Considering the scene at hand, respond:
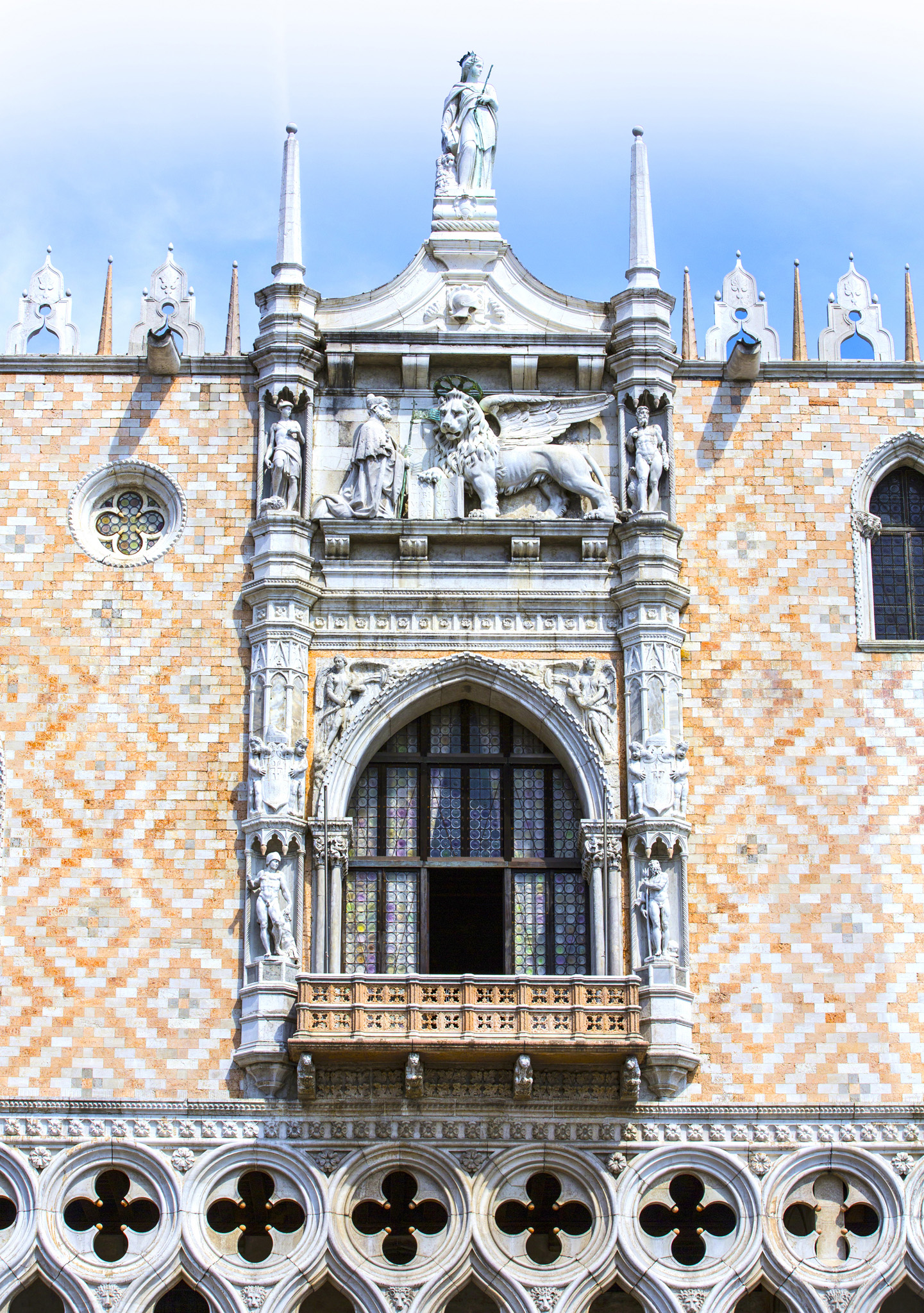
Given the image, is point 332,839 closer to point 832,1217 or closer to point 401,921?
point 401,921

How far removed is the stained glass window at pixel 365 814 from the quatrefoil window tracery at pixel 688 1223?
5.32 metres

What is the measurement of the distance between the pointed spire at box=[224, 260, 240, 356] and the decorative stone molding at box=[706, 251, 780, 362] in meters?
6.25

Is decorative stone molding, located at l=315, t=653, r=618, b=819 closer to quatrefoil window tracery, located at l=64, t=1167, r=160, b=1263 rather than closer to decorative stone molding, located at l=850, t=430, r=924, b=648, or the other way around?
decorative stone molding, located at l=850, t=430, r=924, b=648

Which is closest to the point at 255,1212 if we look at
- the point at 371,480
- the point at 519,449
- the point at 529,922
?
the point at 529,922

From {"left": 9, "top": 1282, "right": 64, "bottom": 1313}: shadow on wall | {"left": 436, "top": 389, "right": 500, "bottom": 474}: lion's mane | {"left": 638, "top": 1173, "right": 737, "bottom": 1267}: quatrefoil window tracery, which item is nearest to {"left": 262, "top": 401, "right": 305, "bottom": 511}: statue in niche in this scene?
{"left": 436, "top": 389, "right": 500, "bottom": 474}: lion's mane

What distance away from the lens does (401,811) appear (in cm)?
2734

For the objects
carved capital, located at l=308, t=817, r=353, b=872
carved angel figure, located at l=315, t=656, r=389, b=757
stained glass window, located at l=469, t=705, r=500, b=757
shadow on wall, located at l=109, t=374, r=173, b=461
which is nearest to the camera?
carved capital, located at l=308, t=817, r=353, b=872

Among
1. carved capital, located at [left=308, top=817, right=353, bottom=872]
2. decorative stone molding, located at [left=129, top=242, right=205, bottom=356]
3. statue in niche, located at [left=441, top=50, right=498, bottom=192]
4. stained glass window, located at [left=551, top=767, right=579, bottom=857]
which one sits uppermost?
statue in niche, located at [left=441, top=50, right=498, bottom=192]

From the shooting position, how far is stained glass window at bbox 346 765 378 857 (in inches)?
1069

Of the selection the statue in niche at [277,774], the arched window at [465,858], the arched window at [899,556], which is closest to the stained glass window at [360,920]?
the arched window at [465,858]

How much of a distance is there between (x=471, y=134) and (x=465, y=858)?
978 cm

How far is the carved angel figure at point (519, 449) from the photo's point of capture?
28188mm

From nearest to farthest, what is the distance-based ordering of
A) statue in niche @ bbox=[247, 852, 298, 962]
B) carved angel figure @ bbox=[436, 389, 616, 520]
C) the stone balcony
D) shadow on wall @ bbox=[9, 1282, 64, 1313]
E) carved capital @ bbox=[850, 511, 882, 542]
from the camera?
the stone balcony → statue in niche @ bbox=[247, 852, 298, 962] → shadow on wall @ bbox=[9, 1282, 64, 1313] → carved angel figure @ bbox=[436, 389, 616, 520] → carved capital @ bbox=[850, 511, 882, 542]

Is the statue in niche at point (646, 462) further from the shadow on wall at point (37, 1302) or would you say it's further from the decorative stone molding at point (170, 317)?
the shadow on wall at point (37, 1302)
